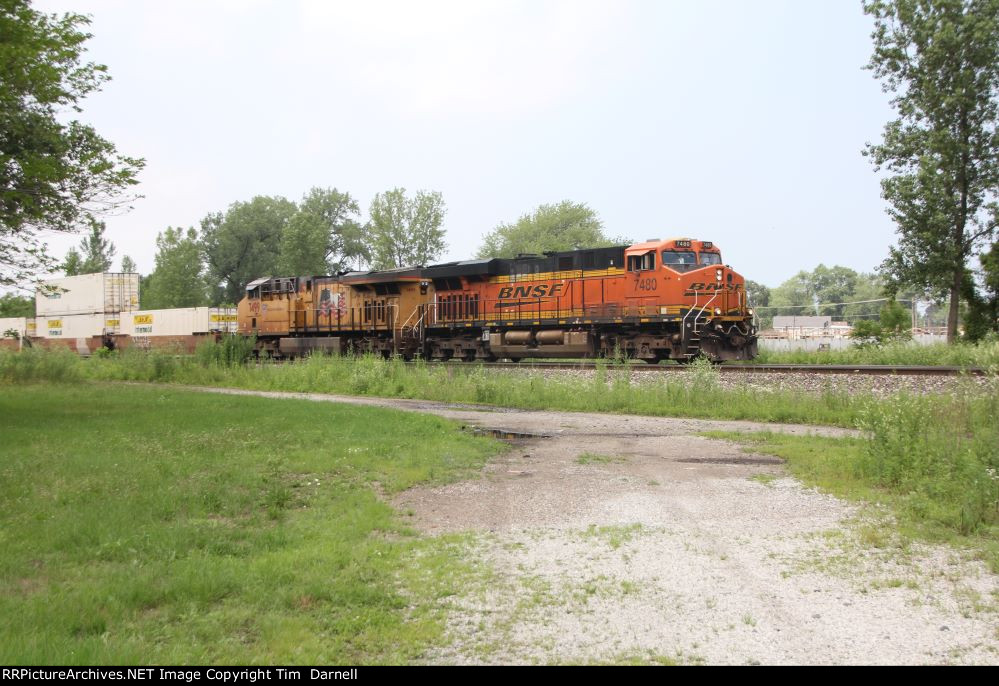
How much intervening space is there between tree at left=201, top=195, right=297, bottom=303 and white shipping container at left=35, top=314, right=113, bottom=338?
29757mm

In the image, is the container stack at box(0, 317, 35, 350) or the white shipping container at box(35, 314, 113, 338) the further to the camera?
the container stack at box(0, 317, 35, 350)

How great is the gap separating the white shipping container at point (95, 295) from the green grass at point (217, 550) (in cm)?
3464

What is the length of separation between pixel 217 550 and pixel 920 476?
704cm

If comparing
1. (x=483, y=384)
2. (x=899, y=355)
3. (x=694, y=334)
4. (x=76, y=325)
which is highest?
(x=76, y=325)

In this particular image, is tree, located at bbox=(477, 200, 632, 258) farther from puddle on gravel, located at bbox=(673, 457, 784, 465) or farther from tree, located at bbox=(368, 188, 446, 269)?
puddle on gravel, located at bbox=(673, 457, 784, 465)

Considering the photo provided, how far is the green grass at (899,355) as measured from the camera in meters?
17.8

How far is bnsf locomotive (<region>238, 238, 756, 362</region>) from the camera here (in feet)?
68.3

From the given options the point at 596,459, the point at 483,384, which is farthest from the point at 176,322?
the point at 596,459

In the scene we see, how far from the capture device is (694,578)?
4.77 meters

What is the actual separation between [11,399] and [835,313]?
139362mm

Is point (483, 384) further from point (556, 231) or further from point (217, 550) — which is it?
point (556, 231)

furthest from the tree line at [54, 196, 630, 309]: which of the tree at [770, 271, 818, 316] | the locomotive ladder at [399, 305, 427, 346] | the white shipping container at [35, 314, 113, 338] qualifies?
the tree at [770, 271, 818, 316]

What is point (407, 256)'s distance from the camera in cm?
6431

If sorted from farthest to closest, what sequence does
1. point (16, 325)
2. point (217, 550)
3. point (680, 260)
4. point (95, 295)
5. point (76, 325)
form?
1. point (16, 325)
2. point (76, 325)
3. point (95, 295)
4. point (680, 260)
5. point (217, 550)
